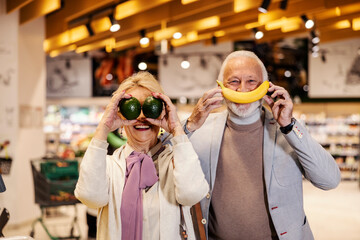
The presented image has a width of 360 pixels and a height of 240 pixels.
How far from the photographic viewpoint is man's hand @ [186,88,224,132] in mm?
2217

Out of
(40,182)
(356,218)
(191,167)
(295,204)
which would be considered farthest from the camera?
(356,218)

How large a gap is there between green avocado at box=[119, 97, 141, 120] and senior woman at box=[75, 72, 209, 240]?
35 mm

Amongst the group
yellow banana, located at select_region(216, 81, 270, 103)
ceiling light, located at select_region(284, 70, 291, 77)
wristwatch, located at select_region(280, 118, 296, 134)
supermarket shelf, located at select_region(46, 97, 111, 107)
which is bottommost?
wristwatch, located at select_region(280, 118, 296, 134)

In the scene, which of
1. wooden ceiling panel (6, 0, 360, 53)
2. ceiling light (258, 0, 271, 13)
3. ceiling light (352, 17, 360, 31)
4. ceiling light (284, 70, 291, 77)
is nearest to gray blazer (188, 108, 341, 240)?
ceiling light (258, 0, 271, 13)

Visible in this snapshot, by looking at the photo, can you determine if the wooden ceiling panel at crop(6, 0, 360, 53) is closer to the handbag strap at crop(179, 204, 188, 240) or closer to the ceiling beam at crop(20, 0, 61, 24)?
the ceiling beam at crop(20, 0, 61, 24)

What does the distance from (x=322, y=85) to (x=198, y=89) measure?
397 centimetres

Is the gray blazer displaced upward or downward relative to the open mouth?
downward

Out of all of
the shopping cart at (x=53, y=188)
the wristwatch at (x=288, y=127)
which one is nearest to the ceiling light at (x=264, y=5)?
the shopping cart at (x=53, y=188)

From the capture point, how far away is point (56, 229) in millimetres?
6926

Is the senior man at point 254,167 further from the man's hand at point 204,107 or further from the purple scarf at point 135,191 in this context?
the purple scarf at point 135,191

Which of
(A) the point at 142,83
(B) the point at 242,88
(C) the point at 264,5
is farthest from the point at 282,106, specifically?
(C) the point at 264,5

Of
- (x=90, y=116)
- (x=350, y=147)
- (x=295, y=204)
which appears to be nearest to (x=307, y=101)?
(x=350, y=147)

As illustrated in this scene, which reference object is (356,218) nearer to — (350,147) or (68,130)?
(350,147)

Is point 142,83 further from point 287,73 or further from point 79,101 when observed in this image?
point 79,101
